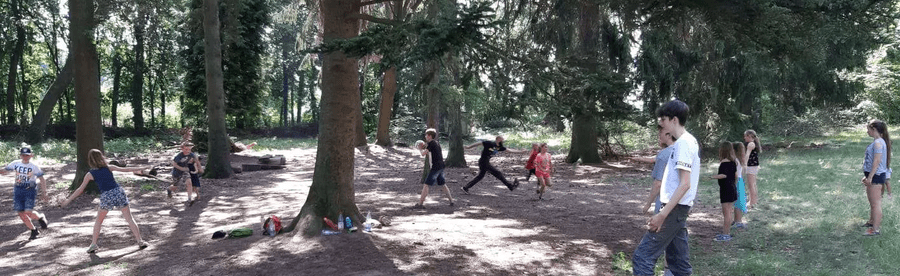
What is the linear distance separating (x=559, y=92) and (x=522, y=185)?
6794 mm

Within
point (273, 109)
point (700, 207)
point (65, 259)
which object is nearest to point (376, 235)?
point (65, 259)

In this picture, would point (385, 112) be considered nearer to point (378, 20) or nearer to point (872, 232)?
point (378, 20)

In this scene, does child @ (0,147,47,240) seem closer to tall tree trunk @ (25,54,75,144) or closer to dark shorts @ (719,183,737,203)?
dark shorts @ (719,183,737,203)

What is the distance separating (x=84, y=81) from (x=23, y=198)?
504 cm

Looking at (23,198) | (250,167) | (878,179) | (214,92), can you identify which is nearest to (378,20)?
(23,198)

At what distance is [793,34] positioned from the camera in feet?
27.3

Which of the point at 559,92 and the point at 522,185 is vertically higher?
the point at 559,92

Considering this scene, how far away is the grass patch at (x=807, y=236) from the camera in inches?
273

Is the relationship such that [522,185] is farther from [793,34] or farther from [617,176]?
[793,34]

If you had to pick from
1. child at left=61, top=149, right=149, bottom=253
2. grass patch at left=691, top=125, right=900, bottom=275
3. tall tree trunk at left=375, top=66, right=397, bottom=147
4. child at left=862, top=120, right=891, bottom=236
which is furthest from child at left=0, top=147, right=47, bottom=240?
tall tree trunk at left=375, top=66, right=397, bottom=147

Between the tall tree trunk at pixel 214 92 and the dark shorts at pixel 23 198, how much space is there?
8276 mm

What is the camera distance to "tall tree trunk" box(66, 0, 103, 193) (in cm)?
1390

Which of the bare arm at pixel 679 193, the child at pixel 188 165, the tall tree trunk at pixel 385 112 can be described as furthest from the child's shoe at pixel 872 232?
the tall tree trunk at pixel 385 112

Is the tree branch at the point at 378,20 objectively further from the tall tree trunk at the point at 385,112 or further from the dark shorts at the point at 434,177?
the tall tree trunk at the point at 385,112
